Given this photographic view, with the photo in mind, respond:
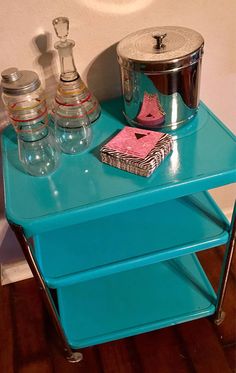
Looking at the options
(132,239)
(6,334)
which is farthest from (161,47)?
(6,334)

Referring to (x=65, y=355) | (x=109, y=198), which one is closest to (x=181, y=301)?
(x=65, y=355)

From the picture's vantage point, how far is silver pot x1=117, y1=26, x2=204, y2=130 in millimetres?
709

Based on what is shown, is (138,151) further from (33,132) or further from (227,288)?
(227,288)

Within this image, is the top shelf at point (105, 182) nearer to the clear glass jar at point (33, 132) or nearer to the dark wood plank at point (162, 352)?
the clear glass jar at point (33, 132)

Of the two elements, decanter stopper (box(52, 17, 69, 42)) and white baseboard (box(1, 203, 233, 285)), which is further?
white baseboard (box(1, 203, 233, 285))

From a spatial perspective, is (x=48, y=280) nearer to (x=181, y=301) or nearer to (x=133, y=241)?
(x=133, y=241)

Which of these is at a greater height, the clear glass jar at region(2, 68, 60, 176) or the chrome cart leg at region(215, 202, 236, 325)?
the clear glass jar at region(2, 68, 60, 176)

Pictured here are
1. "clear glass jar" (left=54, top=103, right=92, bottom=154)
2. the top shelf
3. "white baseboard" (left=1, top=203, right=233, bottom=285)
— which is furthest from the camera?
"white baseboard" (left=1, top=203, right=233, bottom=285)

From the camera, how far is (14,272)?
126 cm

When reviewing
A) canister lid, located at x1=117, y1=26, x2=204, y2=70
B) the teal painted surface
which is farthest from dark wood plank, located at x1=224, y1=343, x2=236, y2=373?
canister lid, located at x1=117, y1=26, x2=204, y2=70

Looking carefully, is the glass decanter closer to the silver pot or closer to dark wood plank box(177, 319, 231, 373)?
the silver pot

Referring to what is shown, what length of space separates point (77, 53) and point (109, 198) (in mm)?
401

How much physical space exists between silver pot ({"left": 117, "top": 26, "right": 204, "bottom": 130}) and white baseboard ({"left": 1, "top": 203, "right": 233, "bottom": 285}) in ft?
2.35

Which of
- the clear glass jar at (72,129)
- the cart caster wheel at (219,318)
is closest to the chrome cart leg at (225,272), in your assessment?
the cart caster wheel at (219,318)
